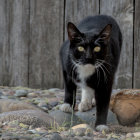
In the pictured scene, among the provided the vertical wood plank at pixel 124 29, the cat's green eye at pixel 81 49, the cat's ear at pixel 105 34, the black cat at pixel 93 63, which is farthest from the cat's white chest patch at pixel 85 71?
the vertical wood plank at pixel 124 29

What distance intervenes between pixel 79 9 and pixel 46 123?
2334 mm

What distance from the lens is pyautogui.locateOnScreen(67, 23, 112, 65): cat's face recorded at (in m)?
2.78

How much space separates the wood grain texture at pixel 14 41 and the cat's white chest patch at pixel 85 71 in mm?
1710

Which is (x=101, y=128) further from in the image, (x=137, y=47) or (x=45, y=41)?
(x=45, y=41)

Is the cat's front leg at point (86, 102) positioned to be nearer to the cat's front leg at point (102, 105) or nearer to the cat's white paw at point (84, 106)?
the cat's white paw at point (84, 106)

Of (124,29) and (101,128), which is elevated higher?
(124,29)

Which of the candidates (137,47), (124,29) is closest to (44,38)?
(124,29)

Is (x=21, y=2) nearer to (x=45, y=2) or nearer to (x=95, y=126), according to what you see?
(x=45, y=2)

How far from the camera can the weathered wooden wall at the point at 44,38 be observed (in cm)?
432

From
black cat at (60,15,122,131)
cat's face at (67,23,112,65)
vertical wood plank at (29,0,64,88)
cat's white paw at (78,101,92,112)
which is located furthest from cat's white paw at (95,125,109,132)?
vertical wood plank at (29,0,64,88)

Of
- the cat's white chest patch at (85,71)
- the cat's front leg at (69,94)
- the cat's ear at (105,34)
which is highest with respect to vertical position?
the cat's ear at (105,34)

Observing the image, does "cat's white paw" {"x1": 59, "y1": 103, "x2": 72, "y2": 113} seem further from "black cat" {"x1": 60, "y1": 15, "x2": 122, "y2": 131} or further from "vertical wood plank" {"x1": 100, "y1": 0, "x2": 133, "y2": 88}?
"vertical wood plank" {"x1": 100, "y1": 0, "x2": 133, "y2": 88}

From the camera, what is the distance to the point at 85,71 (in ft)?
9.73

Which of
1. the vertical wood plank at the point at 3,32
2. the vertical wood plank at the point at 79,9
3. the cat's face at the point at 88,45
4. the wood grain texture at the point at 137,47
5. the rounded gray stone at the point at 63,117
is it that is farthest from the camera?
the vertical wood plank at the point at 3,32
